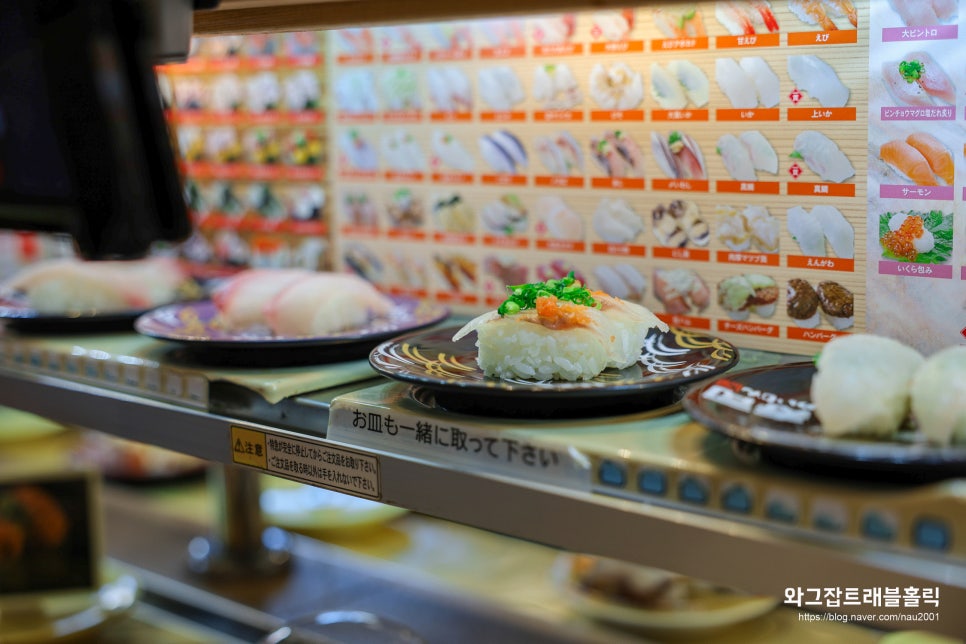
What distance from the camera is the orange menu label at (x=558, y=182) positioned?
1530 mm

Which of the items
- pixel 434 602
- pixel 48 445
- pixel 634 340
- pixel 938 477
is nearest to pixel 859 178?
pixel 634 340

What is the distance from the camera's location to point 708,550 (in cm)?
88

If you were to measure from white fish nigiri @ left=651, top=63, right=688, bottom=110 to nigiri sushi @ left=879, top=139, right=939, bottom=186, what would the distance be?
0.29 meters

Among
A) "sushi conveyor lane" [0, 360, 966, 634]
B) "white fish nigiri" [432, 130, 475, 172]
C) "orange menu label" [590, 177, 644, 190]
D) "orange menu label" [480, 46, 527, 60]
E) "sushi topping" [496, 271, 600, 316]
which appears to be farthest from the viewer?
"white fish nigiri" [432, 130, 475, 172]

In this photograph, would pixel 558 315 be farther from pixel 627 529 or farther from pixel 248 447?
pixel 248 447

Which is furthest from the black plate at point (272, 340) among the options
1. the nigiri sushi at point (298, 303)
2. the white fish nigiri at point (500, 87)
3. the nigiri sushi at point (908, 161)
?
the nigiri sushi at point (908, 161)

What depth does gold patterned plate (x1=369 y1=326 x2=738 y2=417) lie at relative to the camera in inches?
41.4

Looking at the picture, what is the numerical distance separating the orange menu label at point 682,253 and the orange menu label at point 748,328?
0.10m

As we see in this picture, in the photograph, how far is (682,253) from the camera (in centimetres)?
143

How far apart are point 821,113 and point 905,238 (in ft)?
0.62

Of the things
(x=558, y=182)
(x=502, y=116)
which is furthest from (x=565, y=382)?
(x=502, y=116)

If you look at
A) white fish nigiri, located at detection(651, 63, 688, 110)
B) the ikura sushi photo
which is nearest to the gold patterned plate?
the ikura sushi photo

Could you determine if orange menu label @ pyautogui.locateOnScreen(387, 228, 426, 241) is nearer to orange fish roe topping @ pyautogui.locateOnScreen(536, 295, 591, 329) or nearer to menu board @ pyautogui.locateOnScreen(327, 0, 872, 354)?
menu board @ pyautogui.locateOnScreen(327, 0, 872, 354)

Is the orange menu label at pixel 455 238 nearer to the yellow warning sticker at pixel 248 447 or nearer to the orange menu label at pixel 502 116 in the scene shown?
the orange menu label at pixel 502 116
